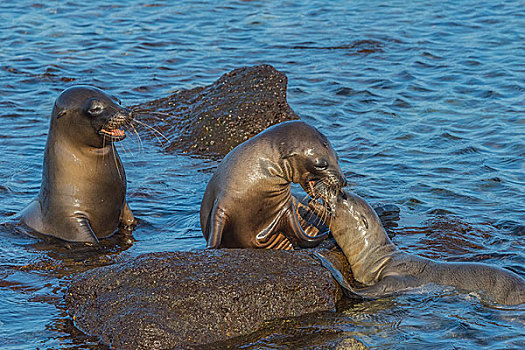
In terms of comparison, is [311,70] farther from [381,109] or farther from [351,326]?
[351,326]

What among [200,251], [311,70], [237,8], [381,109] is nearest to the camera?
[200,251]

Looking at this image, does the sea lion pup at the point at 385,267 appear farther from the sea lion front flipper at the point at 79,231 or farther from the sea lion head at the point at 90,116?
the sea lion front flipper at the point at 79,231

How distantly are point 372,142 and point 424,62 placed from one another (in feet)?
13.6

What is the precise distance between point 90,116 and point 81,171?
58 centimetres

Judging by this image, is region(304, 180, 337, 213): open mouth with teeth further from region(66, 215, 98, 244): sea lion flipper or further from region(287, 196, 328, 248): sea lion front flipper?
region(66, 215, 98, 244): sea lion flipper

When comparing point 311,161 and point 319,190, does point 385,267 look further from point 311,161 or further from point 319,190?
point 311,161

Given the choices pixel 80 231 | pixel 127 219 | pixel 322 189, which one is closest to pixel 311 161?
pixel 322 189

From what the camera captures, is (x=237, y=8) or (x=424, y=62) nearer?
(x=424, y=62)

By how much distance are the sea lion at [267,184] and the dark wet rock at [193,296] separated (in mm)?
749

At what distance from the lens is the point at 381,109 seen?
1234 cm

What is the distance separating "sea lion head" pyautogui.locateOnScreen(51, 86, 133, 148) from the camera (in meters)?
7.42

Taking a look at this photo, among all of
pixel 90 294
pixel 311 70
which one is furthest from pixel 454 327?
pixel 311 70

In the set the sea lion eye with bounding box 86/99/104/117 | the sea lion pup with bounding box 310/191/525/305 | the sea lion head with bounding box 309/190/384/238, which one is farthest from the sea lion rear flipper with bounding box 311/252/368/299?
the sea lion eye with bounding box 86/99/104/117

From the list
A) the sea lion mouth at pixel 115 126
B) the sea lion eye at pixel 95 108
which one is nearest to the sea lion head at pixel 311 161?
the sea lion mouth at pixel 115 126
